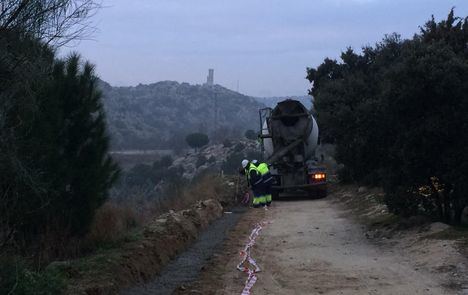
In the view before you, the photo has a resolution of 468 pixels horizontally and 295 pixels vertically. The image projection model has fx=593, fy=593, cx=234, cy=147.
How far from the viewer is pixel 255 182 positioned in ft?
69.2

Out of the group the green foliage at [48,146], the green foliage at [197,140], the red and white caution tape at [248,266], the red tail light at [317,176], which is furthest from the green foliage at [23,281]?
the green foliage at [197,140]

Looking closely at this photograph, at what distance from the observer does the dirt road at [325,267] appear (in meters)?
8.66

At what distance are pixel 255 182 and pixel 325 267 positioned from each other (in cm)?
1084

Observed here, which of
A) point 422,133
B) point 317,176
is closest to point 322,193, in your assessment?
point 317,176

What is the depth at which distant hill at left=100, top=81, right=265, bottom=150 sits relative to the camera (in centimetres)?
7856

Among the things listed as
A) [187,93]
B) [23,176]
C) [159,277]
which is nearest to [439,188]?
[159,277]

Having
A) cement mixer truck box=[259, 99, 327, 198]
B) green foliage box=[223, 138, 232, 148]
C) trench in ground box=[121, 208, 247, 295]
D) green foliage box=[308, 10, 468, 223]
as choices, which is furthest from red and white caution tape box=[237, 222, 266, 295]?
green foliage box=[223, 138, 232, 148]

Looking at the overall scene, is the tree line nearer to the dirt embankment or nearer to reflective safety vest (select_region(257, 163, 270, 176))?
the dirt embankment

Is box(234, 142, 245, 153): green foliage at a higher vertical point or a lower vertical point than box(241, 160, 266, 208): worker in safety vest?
higher

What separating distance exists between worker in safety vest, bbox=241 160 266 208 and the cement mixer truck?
2753mm

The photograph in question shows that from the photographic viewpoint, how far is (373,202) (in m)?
20.0

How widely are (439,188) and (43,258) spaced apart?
8512 millimetres

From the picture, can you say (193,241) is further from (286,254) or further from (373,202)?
(373,202)

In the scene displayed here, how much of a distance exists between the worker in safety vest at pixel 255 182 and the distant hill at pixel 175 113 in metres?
47.9
